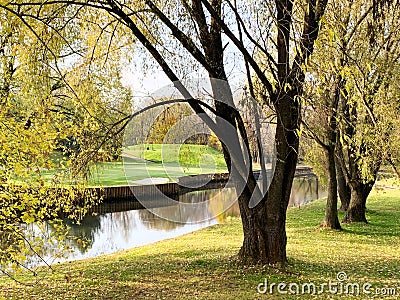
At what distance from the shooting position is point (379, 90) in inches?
454

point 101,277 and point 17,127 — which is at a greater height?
point 17,127

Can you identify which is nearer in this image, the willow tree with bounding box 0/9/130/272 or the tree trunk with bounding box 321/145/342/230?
the willow tree with bounding box 0/9/130/272

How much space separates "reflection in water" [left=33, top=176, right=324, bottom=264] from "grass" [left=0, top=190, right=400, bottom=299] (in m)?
3.71

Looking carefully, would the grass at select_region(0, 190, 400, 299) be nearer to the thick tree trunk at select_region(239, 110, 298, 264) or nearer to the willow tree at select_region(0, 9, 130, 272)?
the thick tree trunk at select_region(239, 110, 298, 264)

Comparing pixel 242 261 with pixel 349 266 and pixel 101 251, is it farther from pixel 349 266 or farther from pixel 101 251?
pixel 101 251

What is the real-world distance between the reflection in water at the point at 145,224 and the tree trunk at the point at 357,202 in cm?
389

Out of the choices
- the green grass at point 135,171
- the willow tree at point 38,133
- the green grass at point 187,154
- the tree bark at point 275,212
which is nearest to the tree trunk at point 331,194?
the green grass at point 135,171

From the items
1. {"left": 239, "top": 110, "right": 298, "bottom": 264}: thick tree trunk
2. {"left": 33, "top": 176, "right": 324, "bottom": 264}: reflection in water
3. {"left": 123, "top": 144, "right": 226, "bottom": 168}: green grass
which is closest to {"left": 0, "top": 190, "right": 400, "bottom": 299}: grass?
{"left": 239, "top": 110, "right": 298, "bottom": 264}: thick tree trunk

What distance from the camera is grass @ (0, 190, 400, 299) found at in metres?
6.34

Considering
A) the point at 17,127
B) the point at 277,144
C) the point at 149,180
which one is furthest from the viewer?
the point at 149,180

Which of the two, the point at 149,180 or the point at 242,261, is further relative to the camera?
the point at 149,180

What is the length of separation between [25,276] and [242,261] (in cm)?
434

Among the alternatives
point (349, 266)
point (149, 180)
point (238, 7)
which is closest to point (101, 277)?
point (349, 266)

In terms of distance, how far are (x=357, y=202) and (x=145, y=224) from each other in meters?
8.20
